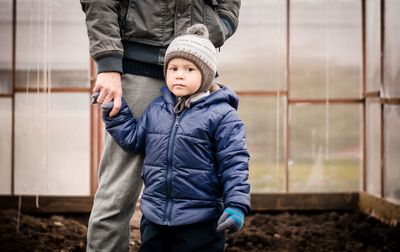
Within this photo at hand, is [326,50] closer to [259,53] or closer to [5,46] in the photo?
[259,53]

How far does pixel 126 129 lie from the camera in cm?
266

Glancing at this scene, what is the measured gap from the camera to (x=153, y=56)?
2.71 metres

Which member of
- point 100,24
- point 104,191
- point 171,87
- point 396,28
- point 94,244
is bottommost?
point 94,244

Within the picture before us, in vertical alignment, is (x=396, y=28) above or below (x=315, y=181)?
above

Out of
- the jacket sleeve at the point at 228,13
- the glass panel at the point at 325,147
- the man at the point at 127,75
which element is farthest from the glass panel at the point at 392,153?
the man at the point at 127,75

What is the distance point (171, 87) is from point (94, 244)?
642mm

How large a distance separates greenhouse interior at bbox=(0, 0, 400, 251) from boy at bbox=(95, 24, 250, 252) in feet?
9.12

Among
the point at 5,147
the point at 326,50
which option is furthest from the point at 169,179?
the point at 326,50

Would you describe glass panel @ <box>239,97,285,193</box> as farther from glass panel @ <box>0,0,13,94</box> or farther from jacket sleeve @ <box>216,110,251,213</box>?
jacket sleeve @ <box>216,110,251,213</box>

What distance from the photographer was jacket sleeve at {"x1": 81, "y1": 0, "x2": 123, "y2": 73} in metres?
2.59

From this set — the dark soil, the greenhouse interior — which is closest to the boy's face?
the dark soil

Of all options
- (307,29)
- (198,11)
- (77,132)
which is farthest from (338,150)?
(198,11)

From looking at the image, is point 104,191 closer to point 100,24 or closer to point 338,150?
point 100,24

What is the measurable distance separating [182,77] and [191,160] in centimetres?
29
